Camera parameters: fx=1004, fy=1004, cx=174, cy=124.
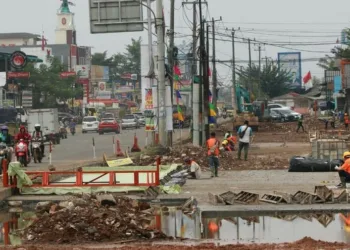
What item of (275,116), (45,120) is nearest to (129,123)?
(275,116)

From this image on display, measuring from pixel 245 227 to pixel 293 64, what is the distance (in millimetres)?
147263

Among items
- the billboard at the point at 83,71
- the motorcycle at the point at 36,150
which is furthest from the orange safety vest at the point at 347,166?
the billboard at the point at 83,71

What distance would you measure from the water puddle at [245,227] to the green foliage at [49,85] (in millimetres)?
93252

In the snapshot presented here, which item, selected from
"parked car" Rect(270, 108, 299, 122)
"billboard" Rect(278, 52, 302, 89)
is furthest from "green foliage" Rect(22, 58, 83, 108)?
"billboard" Rect(278, 52, 302, 89)

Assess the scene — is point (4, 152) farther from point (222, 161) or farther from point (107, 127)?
point (107, 127)

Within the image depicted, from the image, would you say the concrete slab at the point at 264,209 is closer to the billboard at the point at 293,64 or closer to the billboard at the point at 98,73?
the billboard at the point at 293,64

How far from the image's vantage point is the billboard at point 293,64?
162m

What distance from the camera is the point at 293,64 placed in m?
164

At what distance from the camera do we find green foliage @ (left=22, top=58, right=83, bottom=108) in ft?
378

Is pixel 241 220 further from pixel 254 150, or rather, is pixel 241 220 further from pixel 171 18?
pixel 171 18

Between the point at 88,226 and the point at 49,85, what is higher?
the point at 49,85

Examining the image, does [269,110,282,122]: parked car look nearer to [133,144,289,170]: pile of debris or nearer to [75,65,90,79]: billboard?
[133,144,289,170]: pile of debris

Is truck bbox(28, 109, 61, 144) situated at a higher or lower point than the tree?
lower

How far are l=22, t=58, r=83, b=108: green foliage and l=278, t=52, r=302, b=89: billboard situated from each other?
1771 inches
